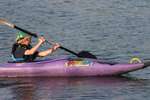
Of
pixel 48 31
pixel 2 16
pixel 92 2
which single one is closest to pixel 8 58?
pixel 48 31

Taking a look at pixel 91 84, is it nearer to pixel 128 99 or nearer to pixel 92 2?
pixel 128 99

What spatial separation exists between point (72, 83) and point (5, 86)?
153 centimetres

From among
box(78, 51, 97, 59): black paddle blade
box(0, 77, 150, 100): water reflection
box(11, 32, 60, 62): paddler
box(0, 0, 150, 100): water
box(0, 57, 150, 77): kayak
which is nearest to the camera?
box(0, 77, 150, 100): water reflection

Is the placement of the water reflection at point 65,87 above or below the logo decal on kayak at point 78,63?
below

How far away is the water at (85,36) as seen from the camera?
17000 mm

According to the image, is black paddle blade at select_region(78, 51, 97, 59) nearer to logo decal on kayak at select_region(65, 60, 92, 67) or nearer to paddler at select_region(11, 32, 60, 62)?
logo decal on kayak at select_region(65, 60, 92, 67)

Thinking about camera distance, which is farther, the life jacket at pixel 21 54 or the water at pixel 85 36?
the life jacket at pixel 21 54

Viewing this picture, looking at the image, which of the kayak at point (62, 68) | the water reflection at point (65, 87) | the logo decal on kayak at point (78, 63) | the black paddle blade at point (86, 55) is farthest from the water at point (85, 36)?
the black paddle blade at point (86, 55)

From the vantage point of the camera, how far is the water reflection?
16.7m

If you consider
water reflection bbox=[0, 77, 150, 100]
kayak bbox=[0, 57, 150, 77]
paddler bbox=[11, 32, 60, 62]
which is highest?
paddler bbox=[11, 32, 60, 62]

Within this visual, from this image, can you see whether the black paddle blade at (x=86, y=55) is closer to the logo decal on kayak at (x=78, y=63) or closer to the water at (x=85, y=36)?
the logo decal on kayak at (x=78, y=63)

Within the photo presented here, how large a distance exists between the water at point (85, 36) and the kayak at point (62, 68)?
167mm

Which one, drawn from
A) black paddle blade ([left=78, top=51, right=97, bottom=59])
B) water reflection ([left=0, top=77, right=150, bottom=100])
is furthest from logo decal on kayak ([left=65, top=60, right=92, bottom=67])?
black paddle blade ([left=78, top=51, right=97, bottom=59])

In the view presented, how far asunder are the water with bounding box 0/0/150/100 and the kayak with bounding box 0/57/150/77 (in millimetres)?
167
